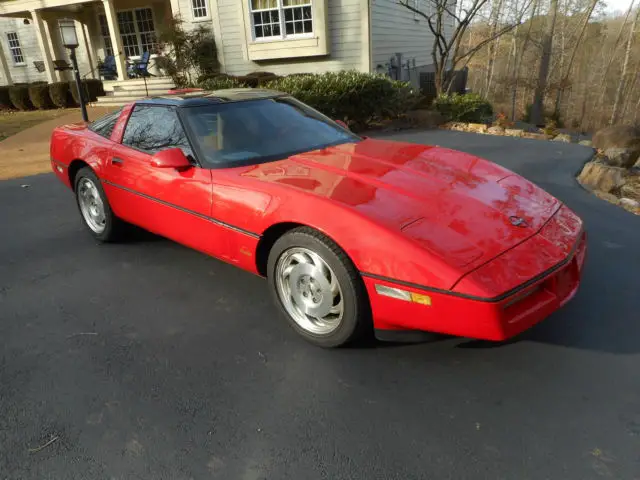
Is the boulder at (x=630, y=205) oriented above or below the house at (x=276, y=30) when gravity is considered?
below

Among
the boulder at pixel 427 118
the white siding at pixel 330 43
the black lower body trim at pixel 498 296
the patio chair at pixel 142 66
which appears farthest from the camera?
the patio chair at pixel 142 66

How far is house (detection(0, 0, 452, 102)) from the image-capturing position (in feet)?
43.7

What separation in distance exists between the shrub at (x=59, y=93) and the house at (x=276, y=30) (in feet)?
7.03

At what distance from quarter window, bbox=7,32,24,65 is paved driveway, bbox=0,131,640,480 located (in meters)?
24.3

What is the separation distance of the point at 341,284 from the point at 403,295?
342mm

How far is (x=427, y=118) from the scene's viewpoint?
11.0 m

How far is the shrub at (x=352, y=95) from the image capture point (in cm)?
999

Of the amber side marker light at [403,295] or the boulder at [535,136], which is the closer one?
the amber side marker light at [403,295]

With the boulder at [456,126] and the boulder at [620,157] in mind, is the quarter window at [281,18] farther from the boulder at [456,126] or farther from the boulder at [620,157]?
the boulder at [620,157]

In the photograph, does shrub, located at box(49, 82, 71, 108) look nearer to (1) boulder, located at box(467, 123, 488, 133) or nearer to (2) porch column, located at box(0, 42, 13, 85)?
(2) porch column, located at box(0, 42, 13, 85)

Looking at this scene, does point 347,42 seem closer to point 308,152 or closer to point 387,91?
point 387,91

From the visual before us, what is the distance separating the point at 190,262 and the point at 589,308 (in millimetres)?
2976

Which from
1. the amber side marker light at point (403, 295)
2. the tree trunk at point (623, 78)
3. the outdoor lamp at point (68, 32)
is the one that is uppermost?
the outdoor lamp at point (68, 32)

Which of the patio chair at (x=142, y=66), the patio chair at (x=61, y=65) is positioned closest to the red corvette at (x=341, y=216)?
the patio chair at (x=61, y=65)
